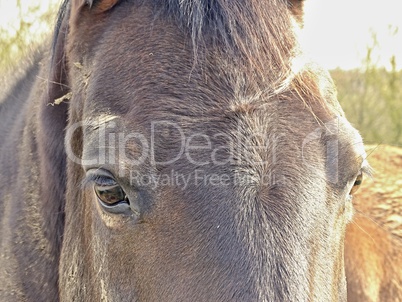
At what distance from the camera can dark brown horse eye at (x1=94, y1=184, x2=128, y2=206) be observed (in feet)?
7.49

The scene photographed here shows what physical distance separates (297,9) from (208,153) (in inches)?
38.4

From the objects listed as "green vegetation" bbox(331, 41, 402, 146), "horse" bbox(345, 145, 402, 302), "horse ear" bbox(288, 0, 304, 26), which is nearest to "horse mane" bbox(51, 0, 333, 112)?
"horse ear" bbox(288, 0, 304, 26)

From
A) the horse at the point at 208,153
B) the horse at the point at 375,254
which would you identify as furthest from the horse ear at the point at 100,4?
the horse at the point at 375,254

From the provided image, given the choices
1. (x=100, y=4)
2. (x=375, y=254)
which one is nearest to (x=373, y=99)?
(x=375, y=254)

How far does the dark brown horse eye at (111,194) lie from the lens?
228 cm

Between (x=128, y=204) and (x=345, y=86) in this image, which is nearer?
(x=128, y=204)

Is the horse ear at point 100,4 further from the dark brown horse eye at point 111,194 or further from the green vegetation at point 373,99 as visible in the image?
the green vegetation at point 373,99

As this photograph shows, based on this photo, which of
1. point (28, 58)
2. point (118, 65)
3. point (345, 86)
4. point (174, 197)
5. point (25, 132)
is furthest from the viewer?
point (345, 86)

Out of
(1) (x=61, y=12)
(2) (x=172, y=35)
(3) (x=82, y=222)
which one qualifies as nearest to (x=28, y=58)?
(1) (x=61, y=12)

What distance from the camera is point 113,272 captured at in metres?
2.43

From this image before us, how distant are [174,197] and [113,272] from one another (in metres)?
0.54

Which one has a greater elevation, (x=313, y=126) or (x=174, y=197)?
(x=313, y=126)

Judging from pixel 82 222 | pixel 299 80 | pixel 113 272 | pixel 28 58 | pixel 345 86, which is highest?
pixel 345 86

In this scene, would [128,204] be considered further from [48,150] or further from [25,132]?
[25,132]
